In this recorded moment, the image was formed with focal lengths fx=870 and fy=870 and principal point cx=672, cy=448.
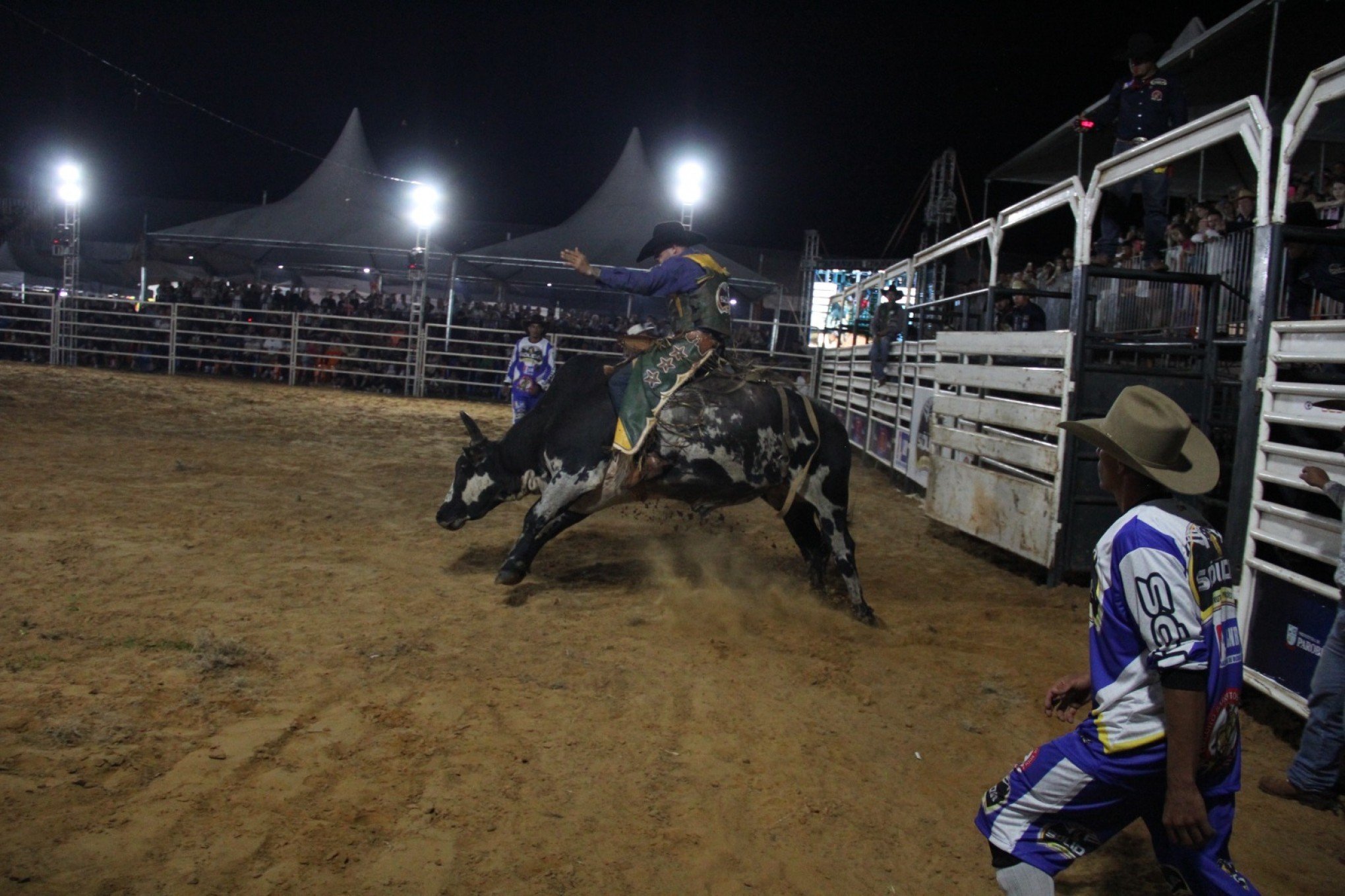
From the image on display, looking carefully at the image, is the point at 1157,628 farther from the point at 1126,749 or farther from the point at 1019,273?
the point at 1019,273

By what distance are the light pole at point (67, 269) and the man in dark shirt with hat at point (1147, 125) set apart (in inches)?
784

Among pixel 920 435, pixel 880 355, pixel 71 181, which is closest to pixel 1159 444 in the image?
pixel 920 435

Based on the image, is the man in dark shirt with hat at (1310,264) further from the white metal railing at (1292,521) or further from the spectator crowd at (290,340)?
the spectator crowd at (290,340)

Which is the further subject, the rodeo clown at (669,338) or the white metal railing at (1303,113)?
the rodeo clown at (669,338)

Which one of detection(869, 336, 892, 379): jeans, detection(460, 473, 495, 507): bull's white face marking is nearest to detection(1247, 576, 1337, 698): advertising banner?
detection(460, 473, 495, 507): bull's white face marking

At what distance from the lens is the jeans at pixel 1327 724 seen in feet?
11.1

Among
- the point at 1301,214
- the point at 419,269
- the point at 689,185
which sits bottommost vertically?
the point at 1301,214

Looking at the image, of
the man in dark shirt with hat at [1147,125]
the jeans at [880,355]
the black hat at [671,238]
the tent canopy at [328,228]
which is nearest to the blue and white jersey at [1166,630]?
the black hat at [671,238]

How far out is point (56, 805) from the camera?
260 centimetres

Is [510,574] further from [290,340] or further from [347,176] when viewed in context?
[347,176]

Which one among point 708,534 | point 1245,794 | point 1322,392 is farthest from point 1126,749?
point 708,534

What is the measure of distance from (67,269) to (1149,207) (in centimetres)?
2483

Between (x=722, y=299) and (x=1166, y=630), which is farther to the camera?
(x=722, y=299)

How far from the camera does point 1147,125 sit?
6.97m
